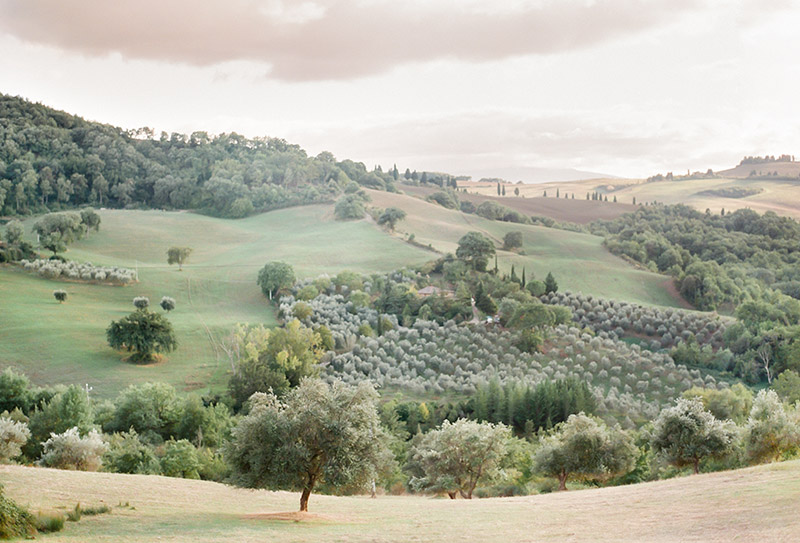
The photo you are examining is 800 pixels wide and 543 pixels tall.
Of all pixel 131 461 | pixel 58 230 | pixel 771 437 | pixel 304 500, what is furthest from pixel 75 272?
pixel 771 437

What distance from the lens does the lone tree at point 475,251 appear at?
320 feet

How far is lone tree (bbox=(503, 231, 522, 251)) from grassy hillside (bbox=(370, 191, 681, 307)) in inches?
48.3

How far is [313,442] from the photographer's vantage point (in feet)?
73.8

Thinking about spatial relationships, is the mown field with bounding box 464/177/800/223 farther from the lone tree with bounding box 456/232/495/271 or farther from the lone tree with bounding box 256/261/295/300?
the lone tree with bounding box 256/261/295/300

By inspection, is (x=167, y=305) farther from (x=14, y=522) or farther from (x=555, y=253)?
(x=14, y=522)

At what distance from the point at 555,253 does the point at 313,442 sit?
9502 cm

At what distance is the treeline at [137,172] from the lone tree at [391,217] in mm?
24141

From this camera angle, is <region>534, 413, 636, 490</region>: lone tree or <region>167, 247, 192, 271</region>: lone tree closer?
<region>534, 413, 636, 490</region>: lone tree

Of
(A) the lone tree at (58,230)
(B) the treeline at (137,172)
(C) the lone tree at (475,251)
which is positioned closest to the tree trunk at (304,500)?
(C) the lone tree at (475,251)

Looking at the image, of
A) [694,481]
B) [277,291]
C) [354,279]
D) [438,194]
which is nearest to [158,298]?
[277,291]

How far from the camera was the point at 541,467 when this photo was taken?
119ft

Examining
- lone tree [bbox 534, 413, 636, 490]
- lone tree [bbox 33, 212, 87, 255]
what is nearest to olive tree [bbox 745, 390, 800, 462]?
lone tree [bbox 534, 413, 636, 490]

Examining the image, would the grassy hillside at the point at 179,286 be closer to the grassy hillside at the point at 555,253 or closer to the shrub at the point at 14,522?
the grassy hillside at the point at 555,253

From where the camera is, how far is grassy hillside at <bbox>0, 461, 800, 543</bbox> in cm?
1678
